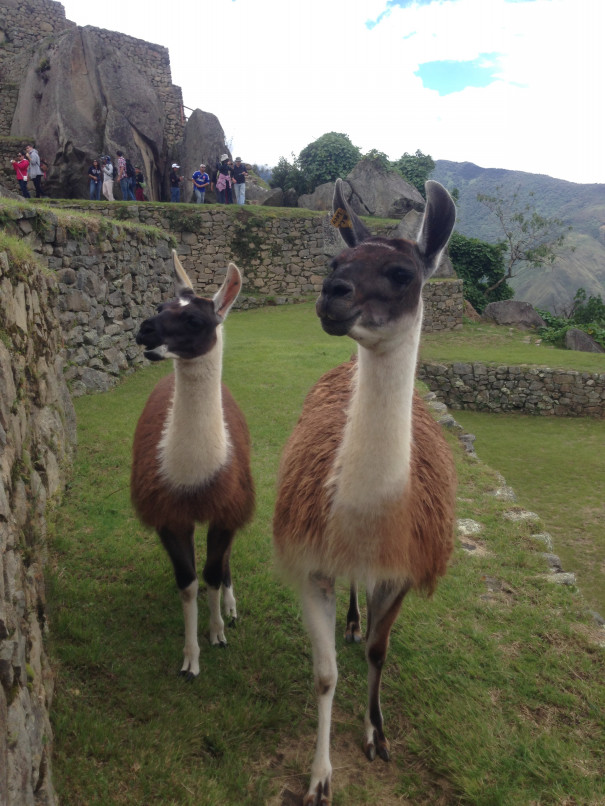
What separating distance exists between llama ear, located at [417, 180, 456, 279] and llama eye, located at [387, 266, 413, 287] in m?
0.13

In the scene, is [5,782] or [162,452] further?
[162,452]

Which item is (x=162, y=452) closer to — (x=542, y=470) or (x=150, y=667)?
(x=150, y=667)

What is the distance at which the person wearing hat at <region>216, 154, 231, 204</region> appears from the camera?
15.8 meters

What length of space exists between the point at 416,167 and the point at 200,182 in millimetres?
10648

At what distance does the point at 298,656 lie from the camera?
2.69m

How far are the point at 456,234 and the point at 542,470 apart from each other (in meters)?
14.8

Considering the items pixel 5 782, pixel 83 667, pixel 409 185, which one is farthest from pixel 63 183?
pixel 5 782

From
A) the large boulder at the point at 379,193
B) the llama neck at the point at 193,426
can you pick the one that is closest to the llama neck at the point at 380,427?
the llama neck at the point at 193,426

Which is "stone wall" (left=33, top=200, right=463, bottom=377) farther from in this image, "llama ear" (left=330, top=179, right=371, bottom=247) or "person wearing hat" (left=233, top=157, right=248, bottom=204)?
"llama ear" (left=330, top=179, right=371, bottom=247)

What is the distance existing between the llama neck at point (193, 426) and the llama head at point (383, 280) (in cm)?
99

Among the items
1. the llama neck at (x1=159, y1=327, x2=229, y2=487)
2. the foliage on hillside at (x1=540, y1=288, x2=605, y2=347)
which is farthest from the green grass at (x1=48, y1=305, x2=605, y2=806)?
the foliage on hillside at (x1=540, y1=288, x2=605, y2=347)

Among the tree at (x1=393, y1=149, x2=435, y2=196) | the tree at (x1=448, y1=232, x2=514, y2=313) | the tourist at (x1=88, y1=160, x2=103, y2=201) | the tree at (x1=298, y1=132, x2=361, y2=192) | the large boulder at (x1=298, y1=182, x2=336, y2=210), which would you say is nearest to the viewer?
the tourist at (x1=88, y1=160, x2=103, y2=201)

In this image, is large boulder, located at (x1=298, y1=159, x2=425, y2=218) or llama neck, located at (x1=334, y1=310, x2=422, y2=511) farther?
large boulder, located at (x1=298, y1=159, x2=425, y2=218)

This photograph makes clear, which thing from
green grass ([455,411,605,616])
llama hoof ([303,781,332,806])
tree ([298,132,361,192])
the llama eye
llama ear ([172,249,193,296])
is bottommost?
green grass ([455,411,605,616])
